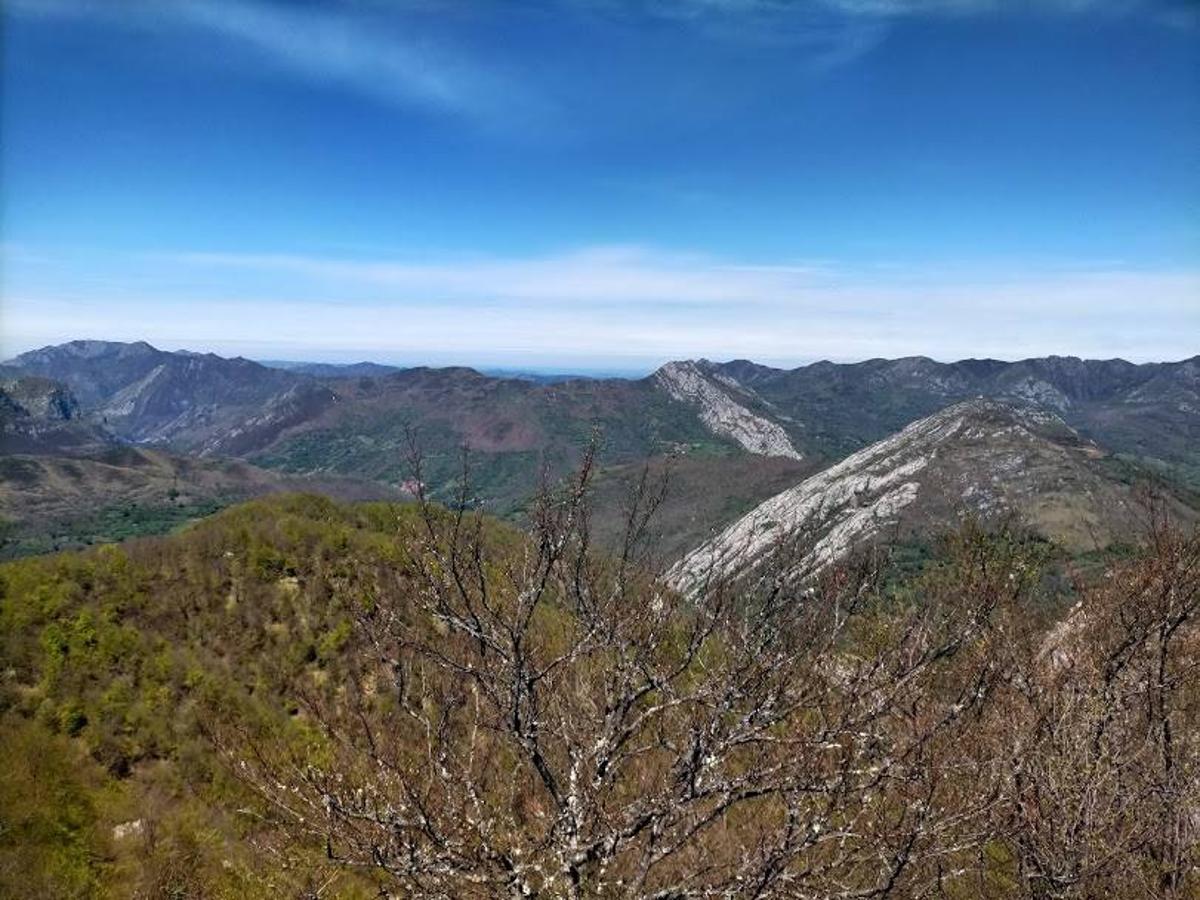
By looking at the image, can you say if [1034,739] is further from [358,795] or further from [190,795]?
[190,795]

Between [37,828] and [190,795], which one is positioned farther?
[190,795]

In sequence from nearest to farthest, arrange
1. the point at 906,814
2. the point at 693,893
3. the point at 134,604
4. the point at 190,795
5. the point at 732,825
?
the point at 693,893 → the point at 906,814 → the point at 732,825 → the point at 190,795 → the point at 134,604

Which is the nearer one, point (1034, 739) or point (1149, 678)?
point (1034, 739)

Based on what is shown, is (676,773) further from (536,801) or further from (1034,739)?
(1034,739)

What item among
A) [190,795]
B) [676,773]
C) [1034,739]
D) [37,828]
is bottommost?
[190,795]

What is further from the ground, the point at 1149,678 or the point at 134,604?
the point at 1149,678

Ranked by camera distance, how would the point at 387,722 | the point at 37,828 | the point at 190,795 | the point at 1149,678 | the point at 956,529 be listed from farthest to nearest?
the point at 190,795, the point at 956,529, the point at 37,828, the point at 1149,678, the point at 387,722

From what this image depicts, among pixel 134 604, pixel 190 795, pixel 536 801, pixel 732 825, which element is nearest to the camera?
pixel 536 801

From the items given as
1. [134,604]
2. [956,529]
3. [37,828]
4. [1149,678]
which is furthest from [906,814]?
[134,604]

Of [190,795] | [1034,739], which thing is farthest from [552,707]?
[190,795]
